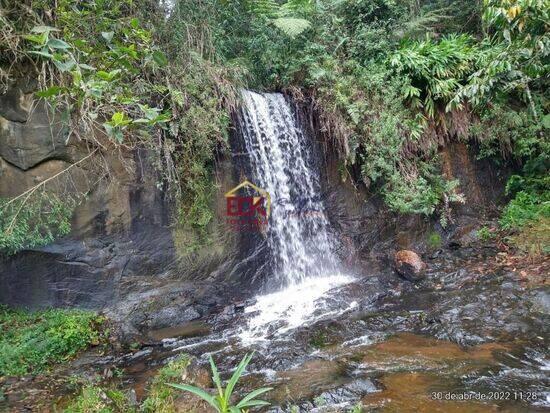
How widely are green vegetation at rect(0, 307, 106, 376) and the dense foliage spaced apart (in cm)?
198

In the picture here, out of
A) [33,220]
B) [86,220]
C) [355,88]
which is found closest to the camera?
[33,220]

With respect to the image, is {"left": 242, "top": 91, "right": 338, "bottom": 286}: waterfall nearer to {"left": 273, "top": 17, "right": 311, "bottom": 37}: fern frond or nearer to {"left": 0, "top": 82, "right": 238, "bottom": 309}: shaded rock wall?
{"left": 273, "top": 17, "right": 311, "bottom": 37}: fern frond

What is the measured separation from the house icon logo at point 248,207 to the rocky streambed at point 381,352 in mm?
1353

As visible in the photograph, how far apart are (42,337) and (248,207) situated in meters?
3.41

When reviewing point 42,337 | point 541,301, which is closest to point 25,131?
point 42,337

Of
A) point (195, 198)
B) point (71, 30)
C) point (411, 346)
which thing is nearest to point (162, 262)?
point (195, 198)

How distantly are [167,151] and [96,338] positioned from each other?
263 centimetres

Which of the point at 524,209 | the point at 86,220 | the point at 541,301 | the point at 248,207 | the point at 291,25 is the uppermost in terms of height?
the point at 291,25

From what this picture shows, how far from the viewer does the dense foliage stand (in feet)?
19.6

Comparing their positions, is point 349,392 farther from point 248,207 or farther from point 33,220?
point 33,220

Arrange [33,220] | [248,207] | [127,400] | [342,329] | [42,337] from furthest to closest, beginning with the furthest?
[248,207]
[33,220]
[342,329]
[42,337]
[127,400]

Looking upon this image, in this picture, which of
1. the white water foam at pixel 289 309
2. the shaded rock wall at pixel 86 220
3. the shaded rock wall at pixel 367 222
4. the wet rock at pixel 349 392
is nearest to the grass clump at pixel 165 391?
the wet rock at pixel 349 392

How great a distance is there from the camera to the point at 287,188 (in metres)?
7.10
